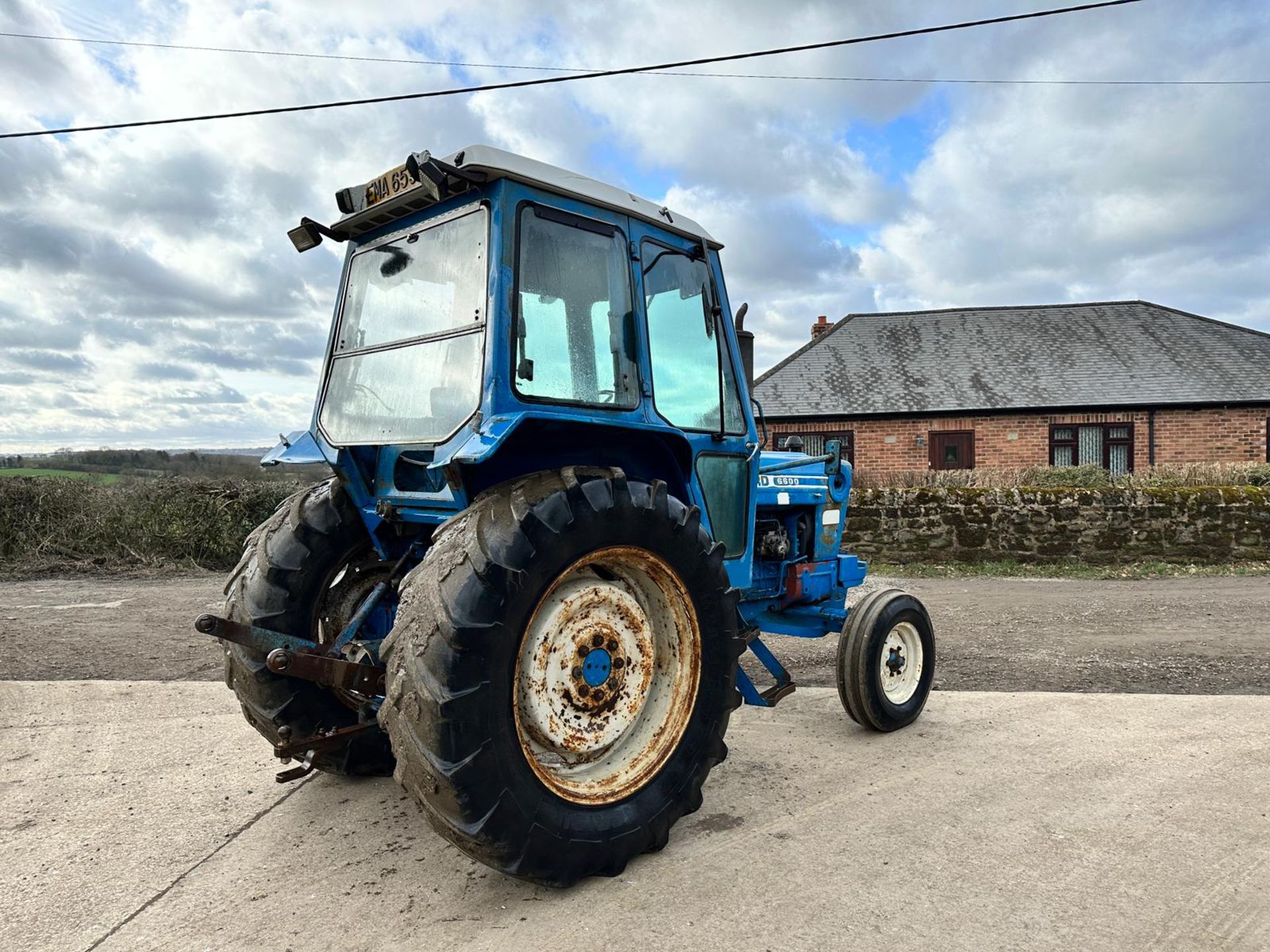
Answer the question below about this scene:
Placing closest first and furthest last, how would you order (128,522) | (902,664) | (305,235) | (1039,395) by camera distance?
(305,235)
(902,664)
(128,522)
(1039,395)

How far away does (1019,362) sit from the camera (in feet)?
70.7

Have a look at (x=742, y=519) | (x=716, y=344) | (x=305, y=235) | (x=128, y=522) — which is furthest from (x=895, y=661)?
(x=128, y=522)

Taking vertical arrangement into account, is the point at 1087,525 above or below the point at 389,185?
below

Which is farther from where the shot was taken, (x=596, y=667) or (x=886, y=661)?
(x=886, y=661)

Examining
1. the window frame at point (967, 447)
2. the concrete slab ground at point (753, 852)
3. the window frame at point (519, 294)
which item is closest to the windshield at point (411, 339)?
the window frame at point (519, 294)

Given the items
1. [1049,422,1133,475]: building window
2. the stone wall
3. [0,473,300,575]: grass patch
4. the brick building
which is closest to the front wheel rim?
the stone wall

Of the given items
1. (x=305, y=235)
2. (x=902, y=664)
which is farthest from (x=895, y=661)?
(x=305, y=235)

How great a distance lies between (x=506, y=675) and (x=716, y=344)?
194cm

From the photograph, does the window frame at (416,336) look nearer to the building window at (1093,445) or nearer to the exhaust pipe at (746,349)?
the exhaust pipe at (746,349)

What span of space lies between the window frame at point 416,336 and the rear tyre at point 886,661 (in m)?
2.45

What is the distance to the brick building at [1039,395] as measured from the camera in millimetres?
19375

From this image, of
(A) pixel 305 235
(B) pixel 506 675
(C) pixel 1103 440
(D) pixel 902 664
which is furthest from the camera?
(C) pixel 1103 440

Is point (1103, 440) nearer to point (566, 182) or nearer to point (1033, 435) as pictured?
point (1033, 435)

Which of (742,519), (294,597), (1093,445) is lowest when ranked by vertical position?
(294,597)
